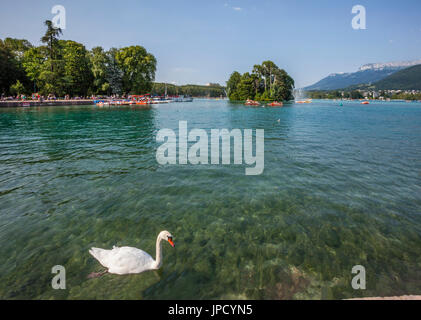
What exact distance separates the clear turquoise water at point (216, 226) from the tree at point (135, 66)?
87685 millimetres

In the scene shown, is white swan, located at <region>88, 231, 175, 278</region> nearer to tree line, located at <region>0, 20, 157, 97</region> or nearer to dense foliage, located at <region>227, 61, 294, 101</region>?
tree line, located at <region>0, 20, 157, 97</region>

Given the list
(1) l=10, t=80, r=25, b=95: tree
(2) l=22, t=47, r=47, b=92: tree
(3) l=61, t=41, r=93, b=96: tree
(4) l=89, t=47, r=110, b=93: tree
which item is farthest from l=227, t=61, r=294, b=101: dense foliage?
(1) l=10, t=80, r=25, b=95: tree

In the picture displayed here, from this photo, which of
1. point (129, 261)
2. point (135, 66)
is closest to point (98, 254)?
point (129, 261)

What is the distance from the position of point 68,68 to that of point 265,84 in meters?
108

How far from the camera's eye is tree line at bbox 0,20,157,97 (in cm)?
7069

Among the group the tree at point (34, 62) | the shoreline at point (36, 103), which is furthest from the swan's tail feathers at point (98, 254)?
the tree at point (34, 62)

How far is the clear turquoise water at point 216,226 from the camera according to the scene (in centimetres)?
475

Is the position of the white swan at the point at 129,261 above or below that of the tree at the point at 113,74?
below

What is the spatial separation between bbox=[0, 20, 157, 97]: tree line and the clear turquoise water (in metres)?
79.0

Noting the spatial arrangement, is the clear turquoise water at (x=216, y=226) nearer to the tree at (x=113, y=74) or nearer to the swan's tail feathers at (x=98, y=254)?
the swan's tail feathers at (x=98, y=254)

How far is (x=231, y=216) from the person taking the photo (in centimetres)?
740

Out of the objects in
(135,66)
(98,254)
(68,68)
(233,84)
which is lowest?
(98,254)

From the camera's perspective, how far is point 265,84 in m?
136

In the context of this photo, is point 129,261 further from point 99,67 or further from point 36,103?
point 99,67
